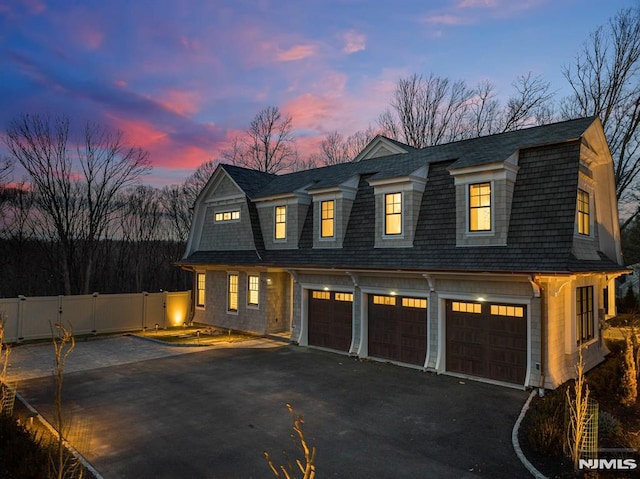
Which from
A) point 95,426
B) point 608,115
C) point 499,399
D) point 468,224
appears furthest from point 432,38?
point 608,115

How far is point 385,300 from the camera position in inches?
548

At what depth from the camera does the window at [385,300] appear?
13.7 meters

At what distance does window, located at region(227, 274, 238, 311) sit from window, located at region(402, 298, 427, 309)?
960cm

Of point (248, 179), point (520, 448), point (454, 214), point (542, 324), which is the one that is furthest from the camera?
point (248, 179)

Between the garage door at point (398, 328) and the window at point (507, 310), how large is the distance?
7.13ft

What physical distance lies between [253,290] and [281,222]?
361 centimetres

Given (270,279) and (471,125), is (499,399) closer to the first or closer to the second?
(270,279)

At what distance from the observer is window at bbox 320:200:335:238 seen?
A: 51.7 feet

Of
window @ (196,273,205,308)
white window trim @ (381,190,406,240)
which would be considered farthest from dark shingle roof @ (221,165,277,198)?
white window trim @ (381,190,406,240)

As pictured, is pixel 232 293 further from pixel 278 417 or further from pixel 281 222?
pixel 278 417

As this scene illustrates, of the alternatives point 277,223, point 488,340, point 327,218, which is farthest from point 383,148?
point 488,340

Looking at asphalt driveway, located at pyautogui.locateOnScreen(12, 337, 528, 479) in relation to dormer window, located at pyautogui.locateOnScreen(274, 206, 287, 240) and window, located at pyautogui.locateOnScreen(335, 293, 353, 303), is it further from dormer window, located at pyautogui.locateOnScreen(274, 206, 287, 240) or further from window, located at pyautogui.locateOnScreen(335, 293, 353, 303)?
dormer window, located at pyautogui.locateOnScreen(274, 206, 287, 240)

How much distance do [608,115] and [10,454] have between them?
3165 centimetres

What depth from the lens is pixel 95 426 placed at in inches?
325
